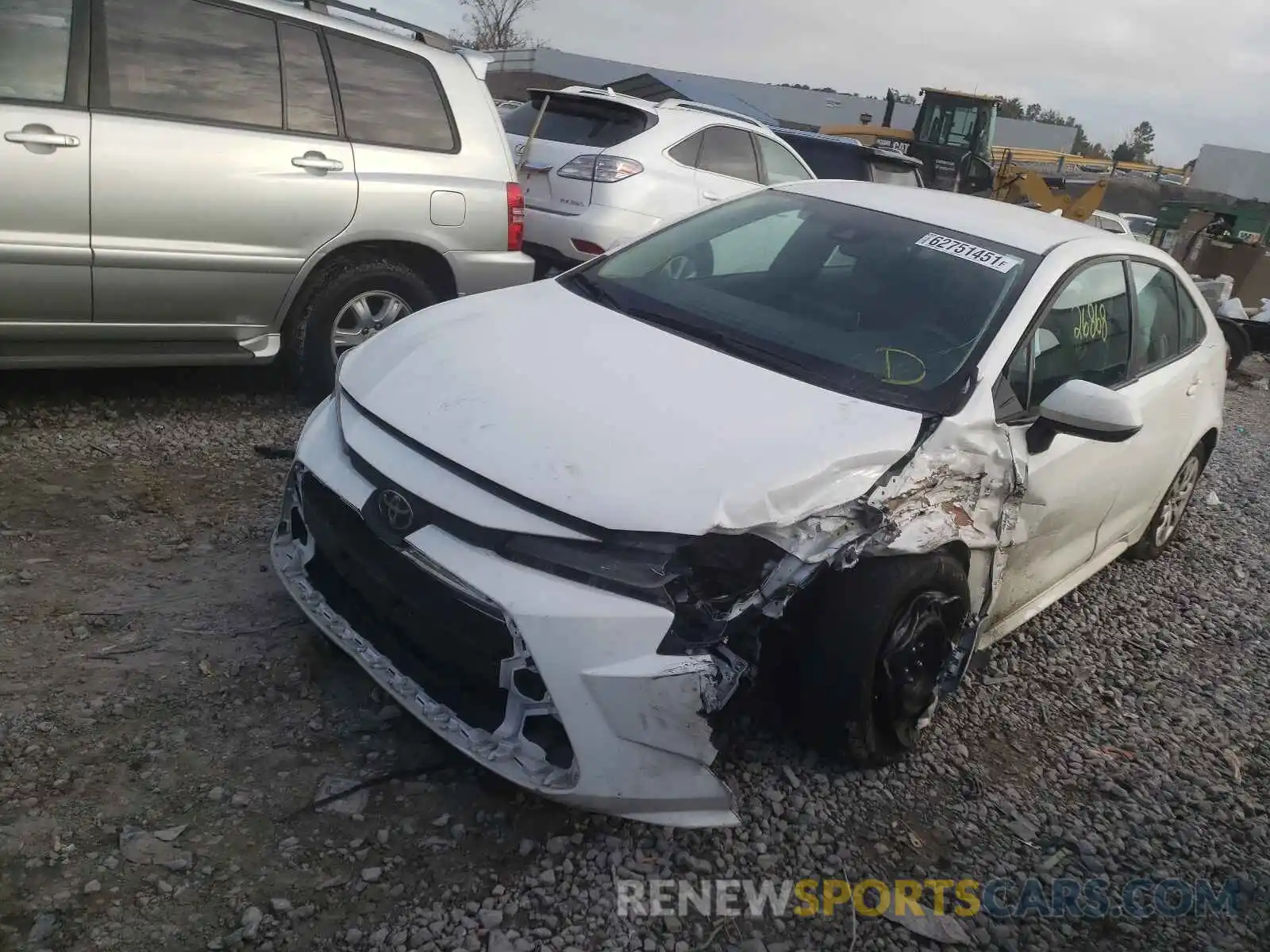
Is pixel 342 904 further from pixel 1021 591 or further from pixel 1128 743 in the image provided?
pixel 1128 743

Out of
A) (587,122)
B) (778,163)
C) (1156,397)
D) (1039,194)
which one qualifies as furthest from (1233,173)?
(1156,397)

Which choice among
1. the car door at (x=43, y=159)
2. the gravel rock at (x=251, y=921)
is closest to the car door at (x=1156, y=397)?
the gravel rock at (x=251, y=921)

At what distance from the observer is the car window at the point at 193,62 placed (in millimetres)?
4168

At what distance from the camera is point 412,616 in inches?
100

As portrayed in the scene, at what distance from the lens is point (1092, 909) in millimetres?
2689

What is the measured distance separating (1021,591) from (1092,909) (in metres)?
1.10

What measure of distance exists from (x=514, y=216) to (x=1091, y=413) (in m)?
3.26

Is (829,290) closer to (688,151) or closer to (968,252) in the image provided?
(968,252)

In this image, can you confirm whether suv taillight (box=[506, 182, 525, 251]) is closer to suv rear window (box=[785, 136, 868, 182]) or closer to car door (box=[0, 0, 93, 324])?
car door (box=[0, 0, 93, 324])

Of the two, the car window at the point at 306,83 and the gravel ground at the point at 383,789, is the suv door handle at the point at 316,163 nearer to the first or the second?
the car window at the point at 306,83

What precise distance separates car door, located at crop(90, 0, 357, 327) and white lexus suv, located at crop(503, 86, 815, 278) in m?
2.07

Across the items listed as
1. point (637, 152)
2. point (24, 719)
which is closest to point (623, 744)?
point (24, 719)

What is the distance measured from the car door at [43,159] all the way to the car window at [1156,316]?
4209 mm

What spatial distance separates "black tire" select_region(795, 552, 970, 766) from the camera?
2.69 metres
